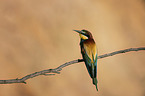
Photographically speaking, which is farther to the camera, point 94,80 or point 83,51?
point 83,51

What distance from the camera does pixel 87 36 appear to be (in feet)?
3.86

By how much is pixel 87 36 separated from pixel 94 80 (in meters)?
0.37

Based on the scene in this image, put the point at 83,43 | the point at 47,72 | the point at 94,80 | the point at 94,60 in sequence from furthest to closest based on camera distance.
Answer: the point at 83,43 → the point at 94,60 → the point at 94,80 → the point at 47,72

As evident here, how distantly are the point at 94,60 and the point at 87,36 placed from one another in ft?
0.63

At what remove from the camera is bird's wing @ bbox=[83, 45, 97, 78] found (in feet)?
3.30

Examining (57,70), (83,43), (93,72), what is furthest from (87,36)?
(57,70)

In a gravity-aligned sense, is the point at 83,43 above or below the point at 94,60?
above

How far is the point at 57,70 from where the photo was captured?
777mm

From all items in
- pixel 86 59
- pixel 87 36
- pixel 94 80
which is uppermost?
pixel 87 36

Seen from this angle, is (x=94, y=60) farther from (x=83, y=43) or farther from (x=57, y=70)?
(x=57, y=70)

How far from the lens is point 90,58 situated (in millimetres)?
1066

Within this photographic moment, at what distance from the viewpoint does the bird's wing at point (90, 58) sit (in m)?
1.00

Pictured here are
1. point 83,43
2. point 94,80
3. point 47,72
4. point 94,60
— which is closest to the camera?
point 47,72

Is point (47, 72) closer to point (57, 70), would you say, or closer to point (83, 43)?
point (57, 70)
